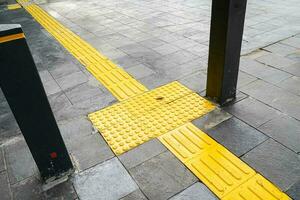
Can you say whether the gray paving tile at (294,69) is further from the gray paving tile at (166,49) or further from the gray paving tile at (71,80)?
the gray paving tile at (71,80)

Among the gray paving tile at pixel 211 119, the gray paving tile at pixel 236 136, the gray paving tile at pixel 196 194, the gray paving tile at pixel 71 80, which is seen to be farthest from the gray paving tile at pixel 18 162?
the gray paving tile at pixel 236 136

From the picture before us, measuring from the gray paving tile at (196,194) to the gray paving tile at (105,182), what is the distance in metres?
0.46

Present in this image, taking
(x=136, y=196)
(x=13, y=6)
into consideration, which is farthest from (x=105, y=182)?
(x=13, y=6)

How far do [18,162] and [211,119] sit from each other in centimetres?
243

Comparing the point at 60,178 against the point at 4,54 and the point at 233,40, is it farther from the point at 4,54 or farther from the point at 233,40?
the point at 233,40

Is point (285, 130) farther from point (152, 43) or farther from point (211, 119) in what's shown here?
point (152, 43)

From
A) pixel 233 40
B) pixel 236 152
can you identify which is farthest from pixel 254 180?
pixel 233 40

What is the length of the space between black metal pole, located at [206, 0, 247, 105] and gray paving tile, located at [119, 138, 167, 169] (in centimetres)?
119

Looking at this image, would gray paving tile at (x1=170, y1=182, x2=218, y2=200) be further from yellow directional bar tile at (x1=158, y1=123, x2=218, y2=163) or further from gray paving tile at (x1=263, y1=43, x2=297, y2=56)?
gray paving tile at (x1=263, y1=43, x2=297, y2=56)

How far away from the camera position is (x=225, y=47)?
331 cm

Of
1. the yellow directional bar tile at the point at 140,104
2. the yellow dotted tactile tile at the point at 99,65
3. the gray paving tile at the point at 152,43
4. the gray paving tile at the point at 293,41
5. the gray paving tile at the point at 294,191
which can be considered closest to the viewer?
the gray paving tile at the point at 294,191

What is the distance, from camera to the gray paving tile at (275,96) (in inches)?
142

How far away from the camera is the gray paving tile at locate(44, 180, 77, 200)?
266 centimetres

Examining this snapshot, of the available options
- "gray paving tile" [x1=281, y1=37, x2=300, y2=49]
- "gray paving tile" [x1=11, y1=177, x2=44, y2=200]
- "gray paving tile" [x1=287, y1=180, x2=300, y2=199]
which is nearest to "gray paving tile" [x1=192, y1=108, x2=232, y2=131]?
"gray paving tile" [x1=287, y1=180, x2=300, y2=199]
